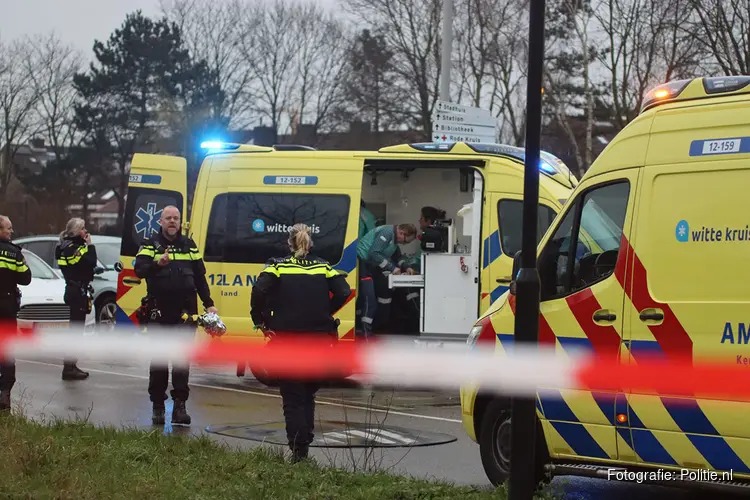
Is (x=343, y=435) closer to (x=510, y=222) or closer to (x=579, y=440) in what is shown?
(x=579, y=440)

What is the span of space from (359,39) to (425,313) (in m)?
37.0

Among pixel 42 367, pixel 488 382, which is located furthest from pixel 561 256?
pixel 42 367

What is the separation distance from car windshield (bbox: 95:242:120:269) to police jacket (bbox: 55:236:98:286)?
19.3 feet

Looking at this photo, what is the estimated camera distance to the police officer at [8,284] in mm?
9695

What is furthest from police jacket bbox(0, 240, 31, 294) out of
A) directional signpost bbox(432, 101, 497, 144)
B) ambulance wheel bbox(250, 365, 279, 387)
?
directional signpost bbox(432, 101, 497, 144)

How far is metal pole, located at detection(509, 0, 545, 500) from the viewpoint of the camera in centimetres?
492

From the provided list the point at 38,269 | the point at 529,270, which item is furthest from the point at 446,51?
the point at 529,270

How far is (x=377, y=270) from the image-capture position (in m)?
12.3

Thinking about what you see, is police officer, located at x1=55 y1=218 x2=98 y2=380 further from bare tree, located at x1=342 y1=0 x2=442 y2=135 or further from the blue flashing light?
bare tree, located at x1=342 y1=0 x2=442 y2=135

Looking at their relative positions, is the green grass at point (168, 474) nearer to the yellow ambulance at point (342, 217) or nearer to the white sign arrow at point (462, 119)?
the yellow ambulance at point (342, 217)

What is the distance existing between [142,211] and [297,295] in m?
6.05

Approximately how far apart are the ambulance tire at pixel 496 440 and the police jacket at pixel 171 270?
10.9ft

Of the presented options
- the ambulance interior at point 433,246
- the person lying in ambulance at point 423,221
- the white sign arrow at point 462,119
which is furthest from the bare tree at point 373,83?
the person lying in ambulance at point 423,221

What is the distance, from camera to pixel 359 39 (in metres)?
47.5
